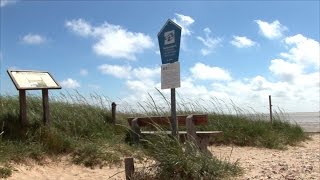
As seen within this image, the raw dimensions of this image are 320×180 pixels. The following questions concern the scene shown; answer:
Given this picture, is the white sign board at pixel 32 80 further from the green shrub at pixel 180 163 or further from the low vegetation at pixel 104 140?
the green shrub at pixel 180 163

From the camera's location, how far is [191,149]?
693 cm

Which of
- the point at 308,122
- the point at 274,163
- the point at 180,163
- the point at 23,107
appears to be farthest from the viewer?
the point at 308,122

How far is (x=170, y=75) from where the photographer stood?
24.2 ft

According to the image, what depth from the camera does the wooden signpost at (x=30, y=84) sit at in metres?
9.34

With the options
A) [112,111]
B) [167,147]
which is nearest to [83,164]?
[167,147]

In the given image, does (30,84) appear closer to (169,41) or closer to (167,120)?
(167,120)

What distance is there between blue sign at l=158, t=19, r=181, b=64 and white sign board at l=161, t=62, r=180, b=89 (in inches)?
3.6

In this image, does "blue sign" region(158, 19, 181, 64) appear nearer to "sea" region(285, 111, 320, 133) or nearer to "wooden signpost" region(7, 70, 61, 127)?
"wooden signpost" region(7, 70, 61, 127)

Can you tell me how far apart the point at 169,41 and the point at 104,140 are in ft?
11.4

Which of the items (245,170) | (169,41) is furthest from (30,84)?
(245,170)

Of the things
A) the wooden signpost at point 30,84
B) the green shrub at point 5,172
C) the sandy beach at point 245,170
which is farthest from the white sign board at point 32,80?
the green shrub at point 5,172

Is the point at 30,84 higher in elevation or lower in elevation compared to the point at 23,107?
higher

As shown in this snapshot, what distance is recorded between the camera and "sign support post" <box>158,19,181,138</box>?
7.32 meters

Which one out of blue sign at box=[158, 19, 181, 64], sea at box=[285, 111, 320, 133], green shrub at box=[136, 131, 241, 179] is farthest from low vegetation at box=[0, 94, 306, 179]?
sea at box=[285, 111, 320, 133]
